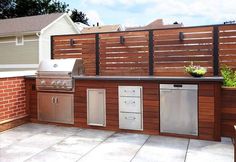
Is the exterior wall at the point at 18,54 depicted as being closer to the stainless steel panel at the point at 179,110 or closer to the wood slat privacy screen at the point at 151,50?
the wood slat privacy screen at the point at 151,50

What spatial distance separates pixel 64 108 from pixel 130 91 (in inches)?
54.5

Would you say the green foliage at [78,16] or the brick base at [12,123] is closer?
the brick base at [12,123]

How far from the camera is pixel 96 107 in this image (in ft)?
15.6

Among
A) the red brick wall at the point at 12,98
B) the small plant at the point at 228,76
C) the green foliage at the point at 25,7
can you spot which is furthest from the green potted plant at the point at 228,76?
the green foliage at the point at 25,7

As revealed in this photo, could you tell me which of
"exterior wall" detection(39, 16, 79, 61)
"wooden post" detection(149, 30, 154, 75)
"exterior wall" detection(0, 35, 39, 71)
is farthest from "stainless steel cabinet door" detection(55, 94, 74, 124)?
"exterior wall" detection(39, 16, 79, 61)

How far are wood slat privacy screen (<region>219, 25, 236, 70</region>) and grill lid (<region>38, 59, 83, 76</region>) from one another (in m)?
2.74

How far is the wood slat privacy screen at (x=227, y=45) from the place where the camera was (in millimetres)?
4641

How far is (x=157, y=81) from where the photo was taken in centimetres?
429

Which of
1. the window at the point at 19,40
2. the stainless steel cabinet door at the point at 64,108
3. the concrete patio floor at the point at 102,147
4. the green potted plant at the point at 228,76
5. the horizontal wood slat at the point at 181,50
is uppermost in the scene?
the window at the point at 19,40

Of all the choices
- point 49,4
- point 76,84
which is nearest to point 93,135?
point 76,84

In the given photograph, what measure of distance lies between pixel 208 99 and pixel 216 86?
0.24 m

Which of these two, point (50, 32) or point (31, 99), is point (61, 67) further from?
point (50, 32)

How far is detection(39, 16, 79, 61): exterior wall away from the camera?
40.7ft

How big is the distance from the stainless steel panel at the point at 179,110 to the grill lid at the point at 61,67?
1749mm
